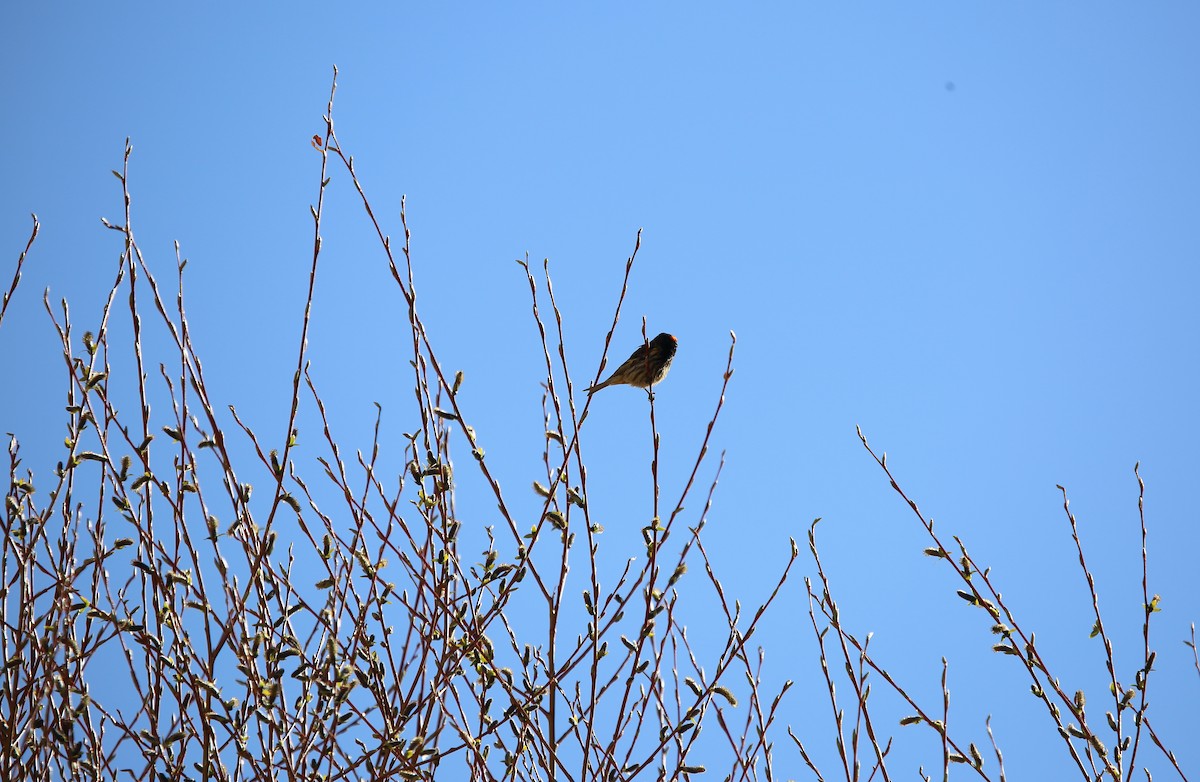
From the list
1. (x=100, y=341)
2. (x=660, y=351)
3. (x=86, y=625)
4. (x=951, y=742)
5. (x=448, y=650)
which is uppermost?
(x=660, y=351)

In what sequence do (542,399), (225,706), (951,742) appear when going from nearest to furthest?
(225,706) → (951,742) → (542,399)

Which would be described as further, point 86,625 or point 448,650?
point 86,625

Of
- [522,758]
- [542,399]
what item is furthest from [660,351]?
[522,758]

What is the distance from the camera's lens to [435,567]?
3340mm

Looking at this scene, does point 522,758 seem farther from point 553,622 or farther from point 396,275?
point 396,275

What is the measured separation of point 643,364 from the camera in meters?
8.04

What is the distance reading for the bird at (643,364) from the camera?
26.7ft

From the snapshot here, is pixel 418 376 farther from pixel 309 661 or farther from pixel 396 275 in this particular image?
pixel 309 661

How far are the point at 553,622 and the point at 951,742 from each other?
120 centimetres

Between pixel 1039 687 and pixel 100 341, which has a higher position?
pixel 100 341

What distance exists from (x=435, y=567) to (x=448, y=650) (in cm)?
32

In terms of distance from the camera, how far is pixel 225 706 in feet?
9.93

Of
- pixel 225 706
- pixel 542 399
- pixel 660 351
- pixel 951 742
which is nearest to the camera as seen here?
pixel 225 706

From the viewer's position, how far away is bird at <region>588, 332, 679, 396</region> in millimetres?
8148
